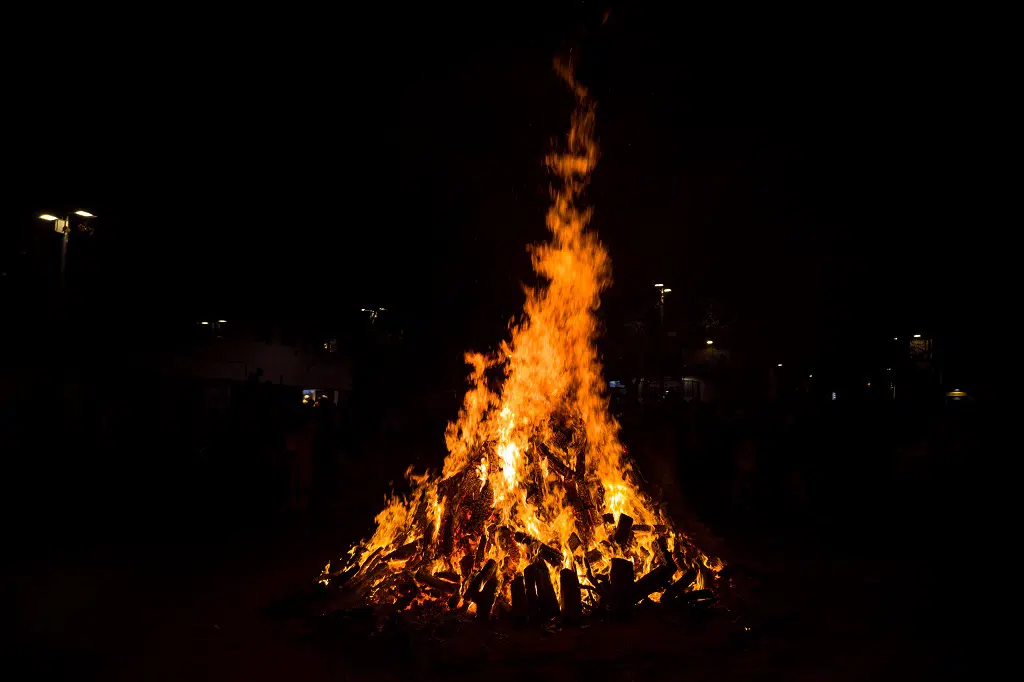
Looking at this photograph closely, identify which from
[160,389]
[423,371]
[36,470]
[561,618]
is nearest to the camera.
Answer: [561,618]

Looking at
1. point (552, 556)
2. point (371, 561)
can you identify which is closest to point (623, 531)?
point (552, 556)

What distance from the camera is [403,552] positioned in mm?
6129

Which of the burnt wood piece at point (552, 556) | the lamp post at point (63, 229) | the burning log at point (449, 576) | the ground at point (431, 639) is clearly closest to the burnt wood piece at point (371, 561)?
the burning log at point (449, 576)

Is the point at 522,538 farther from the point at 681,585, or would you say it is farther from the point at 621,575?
the point at 681,585

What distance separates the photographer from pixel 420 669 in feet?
14.9

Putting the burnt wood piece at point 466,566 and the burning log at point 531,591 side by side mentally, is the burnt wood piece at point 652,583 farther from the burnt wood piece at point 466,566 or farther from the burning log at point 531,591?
the burnt wood piece at point 466,566

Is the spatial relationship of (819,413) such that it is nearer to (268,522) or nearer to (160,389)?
(268,522)

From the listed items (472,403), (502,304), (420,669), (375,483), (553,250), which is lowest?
(420,669)

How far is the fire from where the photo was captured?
5.91 metres

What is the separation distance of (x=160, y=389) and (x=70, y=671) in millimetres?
11736

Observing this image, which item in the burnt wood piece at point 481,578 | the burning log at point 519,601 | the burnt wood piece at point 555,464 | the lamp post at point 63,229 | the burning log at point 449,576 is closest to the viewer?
the burning log at point 519,601

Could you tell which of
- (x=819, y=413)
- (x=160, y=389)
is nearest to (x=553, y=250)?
(x=819, y=413)

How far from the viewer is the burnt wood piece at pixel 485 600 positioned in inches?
211

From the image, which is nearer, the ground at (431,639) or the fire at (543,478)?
the ground at (431,639)
